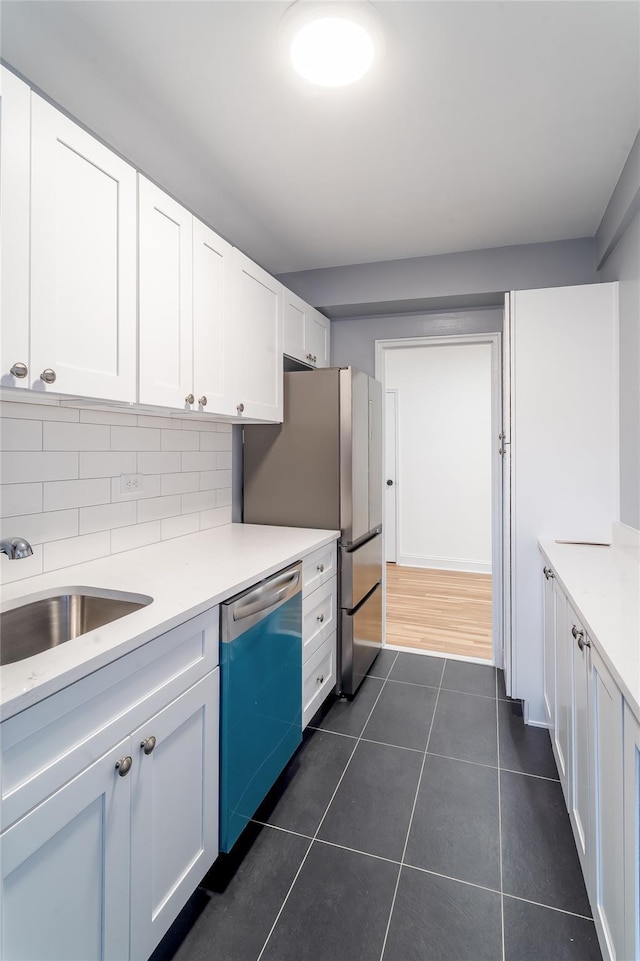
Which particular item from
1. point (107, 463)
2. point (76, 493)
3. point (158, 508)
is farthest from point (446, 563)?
point (76, 493)

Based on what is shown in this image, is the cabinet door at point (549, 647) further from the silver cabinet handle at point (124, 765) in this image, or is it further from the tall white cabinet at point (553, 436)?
the silver cabinet handle at point (124, 765)

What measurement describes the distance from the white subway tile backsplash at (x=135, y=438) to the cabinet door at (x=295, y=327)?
0.90 meters

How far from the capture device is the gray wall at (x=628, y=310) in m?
→ 1.92

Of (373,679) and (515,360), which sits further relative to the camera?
(373,679)

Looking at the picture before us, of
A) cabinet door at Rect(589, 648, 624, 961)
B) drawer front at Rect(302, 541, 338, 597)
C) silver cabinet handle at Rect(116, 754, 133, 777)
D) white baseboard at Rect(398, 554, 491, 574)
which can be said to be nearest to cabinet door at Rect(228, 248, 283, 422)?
drawer front at Rect(302, 541, 338, 597)

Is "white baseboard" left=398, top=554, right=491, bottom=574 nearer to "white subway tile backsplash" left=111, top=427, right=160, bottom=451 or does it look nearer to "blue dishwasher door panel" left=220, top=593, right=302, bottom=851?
"blue dishwasher door panel" left=220, top=593, right=302, bottom=851

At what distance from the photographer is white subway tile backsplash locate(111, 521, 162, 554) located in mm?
1859

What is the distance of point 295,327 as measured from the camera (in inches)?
109

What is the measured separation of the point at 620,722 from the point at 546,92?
185 centimetres

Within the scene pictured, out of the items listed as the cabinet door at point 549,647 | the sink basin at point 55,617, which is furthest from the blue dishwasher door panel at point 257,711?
the cabinet door at point 549,647

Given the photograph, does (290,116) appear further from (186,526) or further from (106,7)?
(186,526)

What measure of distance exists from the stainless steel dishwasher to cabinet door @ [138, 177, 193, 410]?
0.77m

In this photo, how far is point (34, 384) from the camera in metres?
1.19

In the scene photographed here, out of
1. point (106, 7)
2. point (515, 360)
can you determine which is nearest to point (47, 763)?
point (106, 7)
